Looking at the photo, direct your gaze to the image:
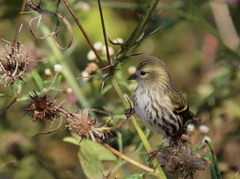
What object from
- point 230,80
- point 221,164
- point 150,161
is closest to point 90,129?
point 150,161

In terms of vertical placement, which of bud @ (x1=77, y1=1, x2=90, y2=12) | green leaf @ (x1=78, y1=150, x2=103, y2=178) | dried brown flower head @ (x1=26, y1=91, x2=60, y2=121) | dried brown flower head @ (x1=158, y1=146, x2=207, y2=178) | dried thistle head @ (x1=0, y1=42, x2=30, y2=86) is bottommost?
dried brown flower head @ (x1=158, y1=146, x2=207, y2=178)

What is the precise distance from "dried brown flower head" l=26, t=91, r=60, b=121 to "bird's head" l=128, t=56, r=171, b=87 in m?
1.00

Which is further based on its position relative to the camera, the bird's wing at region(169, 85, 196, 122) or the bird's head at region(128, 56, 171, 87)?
the bird's head at region(128, 56, 171, 87)

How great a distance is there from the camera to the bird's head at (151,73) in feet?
10.2

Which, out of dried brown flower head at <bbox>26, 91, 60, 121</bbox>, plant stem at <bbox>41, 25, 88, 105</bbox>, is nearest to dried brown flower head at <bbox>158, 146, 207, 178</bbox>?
dried brown flower head at <bbox>26, 91, 60, 121</bbox>

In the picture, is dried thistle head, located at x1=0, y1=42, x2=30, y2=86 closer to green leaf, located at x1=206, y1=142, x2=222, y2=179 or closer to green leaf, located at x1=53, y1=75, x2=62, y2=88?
green leaf, located at x1=53, y1=75, x2=62, y2=88

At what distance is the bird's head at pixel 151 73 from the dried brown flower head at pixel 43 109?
3.30 ft

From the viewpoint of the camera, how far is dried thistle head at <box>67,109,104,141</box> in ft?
6.84

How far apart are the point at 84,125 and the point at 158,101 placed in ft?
3.61

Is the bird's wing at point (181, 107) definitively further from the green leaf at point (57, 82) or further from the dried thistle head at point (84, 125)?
the dried thistle head at point (84, 125)

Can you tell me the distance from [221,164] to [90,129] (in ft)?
5.70

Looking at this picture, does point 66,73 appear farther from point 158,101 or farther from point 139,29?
point 139,29

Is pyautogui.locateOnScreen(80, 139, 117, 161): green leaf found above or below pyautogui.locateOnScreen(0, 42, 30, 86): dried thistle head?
below

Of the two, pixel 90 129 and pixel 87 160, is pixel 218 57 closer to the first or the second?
pixel 87 160
